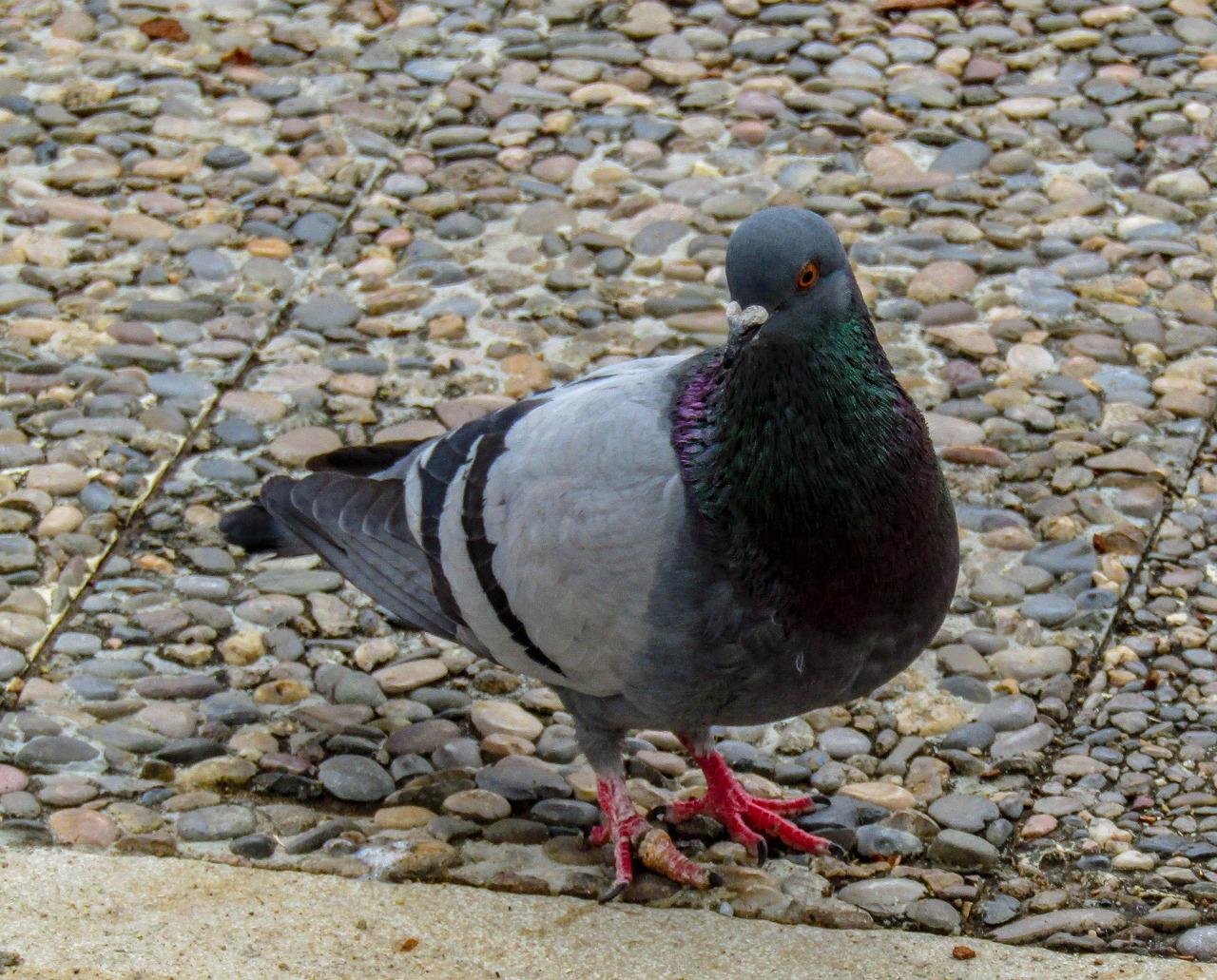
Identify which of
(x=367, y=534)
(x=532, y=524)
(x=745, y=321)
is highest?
(x=745, y=321)

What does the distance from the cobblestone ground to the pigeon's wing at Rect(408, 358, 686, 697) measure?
0.57 meters

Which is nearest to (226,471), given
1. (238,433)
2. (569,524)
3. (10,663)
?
(238,433)

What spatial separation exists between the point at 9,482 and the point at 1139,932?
11.6 feet

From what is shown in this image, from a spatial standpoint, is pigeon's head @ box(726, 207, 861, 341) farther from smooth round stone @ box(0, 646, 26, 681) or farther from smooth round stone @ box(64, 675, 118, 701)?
smooth round stone @ box(0, 646, 26, 681)

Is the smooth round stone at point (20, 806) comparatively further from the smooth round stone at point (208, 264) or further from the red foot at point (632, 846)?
the smooth round stone at point (208, 264)

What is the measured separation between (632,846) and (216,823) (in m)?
1.02

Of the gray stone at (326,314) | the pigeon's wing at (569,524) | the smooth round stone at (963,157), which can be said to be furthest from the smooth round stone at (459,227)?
the pigeon's wing at (569,524)

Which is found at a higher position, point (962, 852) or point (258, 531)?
point (258, 531)

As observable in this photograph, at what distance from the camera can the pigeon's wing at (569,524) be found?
11.7 feet

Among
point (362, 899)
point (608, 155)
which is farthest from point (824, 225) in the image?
point (608, 155)

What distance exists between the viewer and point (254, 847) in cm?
390

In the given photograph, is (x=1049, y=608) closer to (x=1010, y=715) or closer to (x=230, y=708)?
(x=1010, y=715)

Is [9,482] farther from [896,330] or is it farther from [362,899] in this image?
[896,330]

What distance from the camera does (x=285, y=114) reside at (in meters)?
7.06
